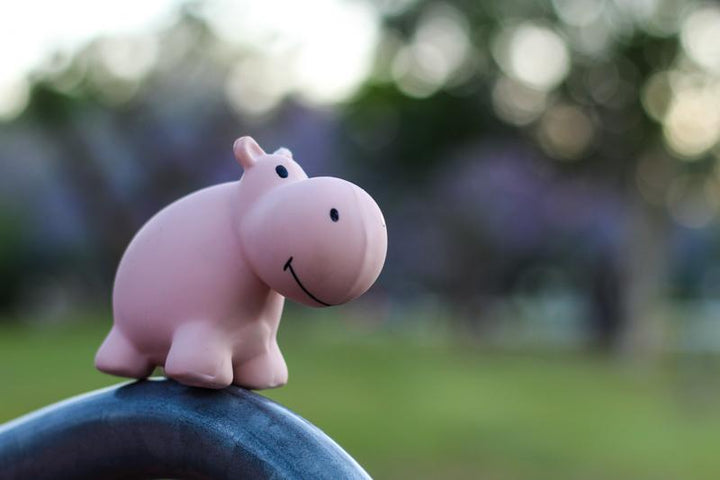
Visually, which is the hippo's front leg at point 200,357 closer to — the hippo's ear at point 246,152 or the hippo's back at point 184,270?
the hippo's back at point 184,270

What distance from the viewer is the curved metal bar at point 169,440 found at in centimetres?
102

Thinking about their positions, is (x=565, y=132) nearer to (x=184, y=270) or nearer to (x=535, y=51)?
(x=535, y=51)

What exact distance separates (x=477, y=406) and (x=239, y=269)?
793 centimetres

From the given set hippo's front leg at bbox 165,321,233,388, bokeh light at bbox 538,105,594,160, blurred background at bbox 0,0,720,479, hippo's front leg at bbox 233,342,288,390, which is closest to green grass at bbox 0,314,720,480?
blurred background at bbox 0,0,720,479

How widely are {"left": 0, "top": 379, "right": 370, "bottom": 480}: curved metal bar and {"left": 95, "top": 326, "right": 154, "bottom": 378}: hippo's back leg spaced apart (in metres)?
0.02

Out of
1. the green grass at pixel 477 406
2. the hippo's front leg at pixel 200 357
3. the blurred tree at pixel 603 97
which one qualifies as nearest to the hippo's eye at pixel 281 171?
the hippo's front leg at pixel 200 357

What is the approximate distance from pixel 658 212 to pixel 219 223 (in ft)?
47.4

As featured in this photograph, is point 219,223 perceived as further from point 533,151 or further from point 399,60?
point 399,60

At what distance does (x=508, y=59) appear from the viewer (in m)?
15.9

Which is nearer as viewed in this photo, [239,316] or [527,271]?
[239,316]

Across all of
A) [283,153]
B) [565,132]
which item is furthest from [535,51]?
[283,153]

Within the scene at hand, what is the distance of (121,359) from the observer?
117cm

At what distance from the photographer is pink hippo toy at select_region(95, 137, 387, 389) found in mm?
1037

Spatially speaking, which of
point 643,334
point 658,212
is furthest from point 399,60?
point 643,334
